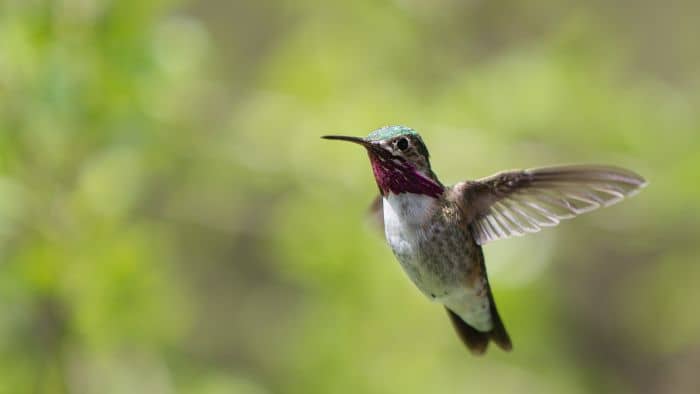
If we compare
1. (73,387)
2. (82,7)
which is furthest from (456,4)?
(73,387)

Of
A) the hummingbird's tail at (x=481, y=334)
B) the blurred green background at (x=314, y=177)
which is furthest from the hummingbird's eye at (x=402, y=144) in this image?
the blurred green background at (x=314, y=177)

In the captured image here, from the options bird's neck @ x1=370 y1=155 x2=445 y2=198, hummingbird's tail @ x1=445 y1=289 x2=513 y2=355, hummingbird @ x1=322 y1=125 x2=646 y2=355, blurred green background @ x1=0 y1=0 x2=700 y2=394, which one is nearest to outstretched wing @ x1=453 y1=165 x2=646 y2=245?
hummingbird @ x1=322 y1=125 x2=646 y2=355

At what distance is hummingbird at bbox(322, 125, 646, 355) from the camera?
176cm

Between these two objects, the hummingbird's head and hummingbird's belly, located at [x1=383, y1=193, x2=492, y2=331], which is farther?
Answer: hummingbird's belly, located at [x1=383, y1=193, x2=492, y2=331]

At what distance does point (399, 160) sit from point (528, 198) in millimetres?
436

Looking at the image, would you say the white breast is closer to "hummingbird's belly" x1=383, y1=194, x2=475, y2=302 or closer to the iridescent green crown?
"hummingbird's belly" x1=383, y1=194, x2=475, y2=302

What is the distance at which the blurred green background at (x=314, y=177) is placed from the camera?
338 cm

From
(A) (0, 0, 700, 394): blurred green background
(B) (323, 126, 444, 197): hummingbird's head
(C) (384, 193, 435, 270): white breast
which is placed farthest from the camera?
(A) (0, 0, 700, 394): blurred green background

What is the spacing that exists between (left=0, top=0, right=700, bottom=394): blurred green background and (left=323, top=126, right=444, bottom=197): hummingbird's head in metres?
1.77

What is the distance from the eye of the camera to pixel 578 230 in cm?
422

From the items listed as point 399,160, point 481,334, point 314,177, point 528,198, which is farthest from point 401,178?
point 314,177

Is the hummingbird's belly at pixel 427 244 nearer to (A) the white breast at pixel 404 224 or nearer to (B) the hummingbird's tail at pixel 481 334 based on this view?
(A) the white breast at pixel 404 224

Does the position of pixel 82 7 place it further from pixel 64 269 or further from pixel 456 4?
pixel 456 4

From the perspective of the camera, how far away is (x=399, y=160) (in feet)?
5.59
